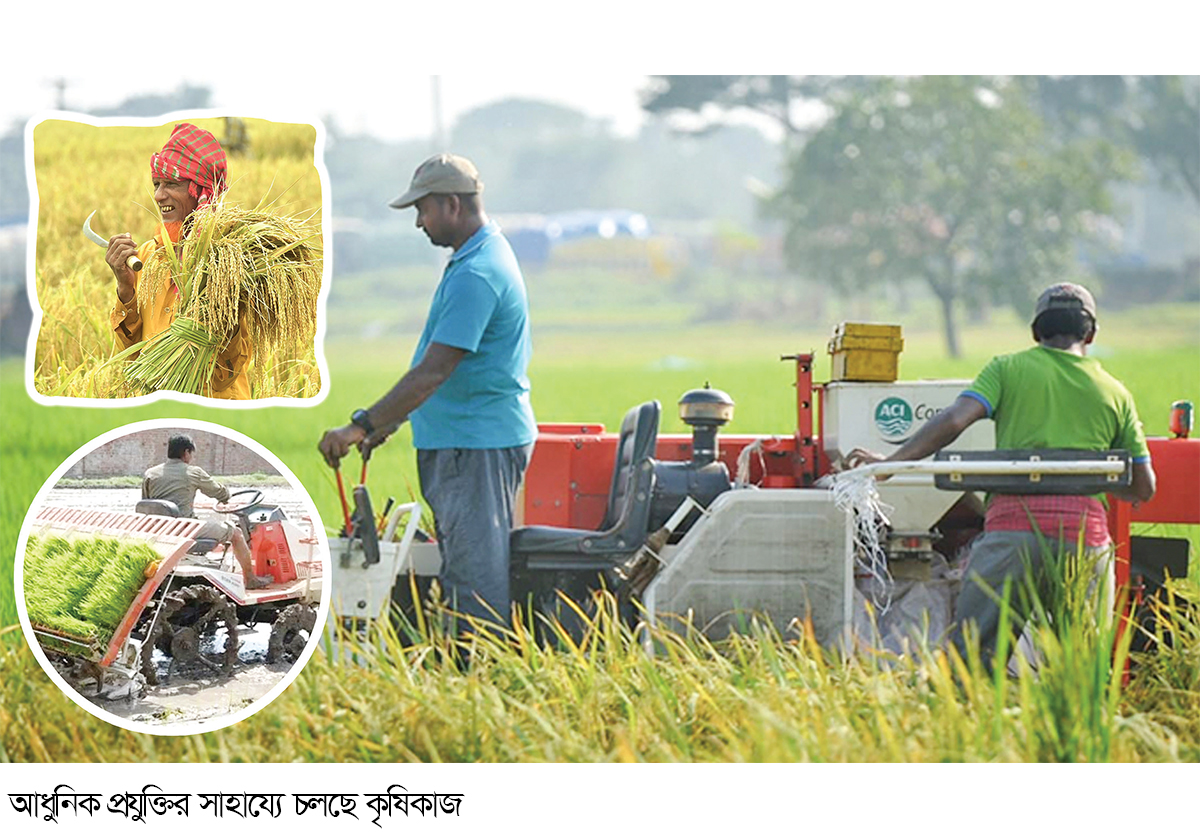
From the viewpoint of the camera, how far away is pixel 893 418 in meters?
5.73

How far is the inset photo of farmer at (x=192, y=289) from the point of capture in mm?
4000

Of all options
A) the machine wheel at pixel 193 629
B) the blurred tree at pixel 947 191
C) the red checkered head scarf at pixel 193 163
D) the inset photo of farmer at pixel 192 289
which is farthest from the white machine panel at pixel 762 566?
the blurred tree at pixel 947 191

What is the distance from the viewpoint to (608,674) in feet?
16.7

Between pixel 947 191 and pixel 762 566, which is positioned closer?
pixel 762 566

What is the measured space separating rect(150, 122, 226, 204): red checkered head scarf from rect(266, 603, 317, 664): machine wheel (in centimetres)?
122

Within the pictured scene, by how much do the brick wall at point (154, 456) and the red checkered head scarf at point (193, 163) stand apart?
67 cm

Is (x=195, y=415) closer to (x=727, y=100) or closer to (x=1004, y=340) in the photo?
(x=1004, y=340)

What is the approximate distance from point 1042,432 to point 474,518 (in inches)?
71.3

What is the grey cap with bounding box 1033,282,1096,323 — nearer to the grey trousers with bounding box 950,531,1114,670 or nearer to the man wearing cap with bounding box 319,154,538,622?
the grey trousers with bounding box 950,531,1114,670

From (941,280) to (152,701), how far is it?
31.8 metres

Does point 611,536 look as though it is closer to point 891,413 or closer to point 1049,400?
point 891,413

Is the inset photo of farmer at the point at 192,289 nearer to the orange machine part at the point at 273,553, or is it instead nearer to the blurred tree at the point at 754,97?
the orange machine part at the point at 273,553

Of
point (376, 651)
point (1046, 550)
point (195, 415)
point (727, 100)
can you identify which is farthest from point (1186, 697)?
point (727, 100)

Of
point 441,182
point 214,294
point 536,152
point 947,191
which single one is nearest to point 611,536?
point 441,182
